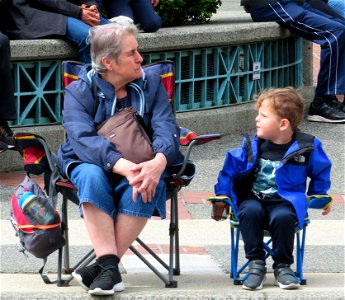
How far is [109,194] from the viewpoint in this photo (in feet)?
18.4

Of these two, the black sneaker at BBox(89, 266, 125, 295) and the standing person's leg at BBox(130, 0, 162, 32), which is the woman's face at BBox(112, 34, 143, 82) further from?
the standing person's leg at BBox(130, 0, 162, 32)

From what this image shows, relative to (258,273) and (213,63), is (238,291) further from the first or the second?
(213,63)

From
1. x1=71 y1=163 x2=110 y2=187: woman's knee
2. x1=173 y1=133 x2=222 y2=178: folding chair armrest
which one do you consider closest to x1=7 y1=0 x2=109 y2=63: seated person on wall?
x1=173 y1=133 x2=222 y2=178: folding chair armrest

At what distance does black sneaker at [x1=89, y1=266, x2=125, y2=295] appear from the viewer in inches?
215

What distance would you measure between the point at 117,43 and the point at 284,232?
1.29 m

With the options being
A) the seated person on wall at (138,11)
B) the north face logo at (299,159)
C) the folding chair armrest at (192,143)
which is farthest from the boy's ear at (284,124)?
the seated person on wall at (138,11)

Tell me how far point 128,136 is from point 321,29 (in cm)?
468

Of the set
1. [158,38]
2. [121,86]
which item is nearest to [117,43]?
[121,86]

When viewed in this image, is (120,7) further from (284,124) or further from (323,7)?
(284,124)

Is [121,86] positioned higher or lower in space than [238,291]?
higher

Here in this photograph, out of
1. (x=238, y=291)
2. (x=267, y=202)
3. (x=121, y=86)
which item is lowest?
(x=238, y=291)

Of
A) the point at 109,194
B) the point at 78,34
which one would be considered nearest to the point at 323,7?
the point at 78,34

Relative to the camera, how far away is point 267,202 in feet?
19.2

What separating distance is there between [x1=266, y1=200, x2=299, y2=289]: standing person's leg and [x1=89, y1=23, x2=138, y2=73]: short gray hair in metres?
1.13
